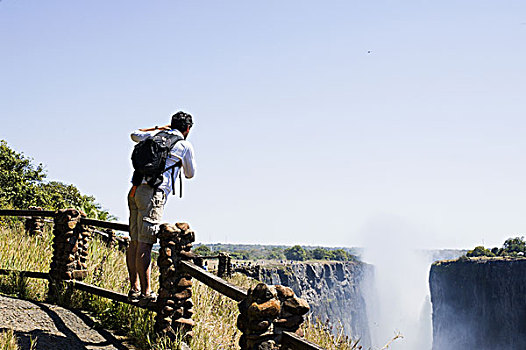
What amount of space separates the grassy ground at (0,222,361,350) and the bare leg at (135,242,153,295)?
43 centimetres

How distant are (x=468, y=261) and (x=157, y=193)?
92.3 metres

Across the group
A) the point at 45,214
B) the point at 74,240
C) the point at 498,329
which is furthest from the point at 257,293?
the point at 498,329

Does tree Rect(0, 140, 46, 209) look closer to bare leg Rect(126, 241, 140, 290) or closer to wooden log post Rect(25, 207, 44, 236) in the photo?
wooden log post Rect(25, 207, 44, 236)

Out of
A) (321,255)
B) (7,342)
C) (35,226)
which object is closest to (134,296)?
(7,342)

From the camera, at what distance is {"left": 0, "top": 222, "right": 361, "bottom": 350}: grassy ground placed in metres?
5.46

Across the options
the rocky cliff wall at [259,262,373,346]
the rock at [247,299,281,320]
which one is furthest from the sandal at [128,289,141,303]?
the rocky cliff wall at [259,262,373,346]

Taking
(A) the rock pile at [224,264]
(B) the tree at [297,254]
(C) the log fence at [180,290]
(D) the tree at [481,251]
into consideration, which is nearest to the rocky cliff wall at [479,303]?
(D) the tree at [481,251]

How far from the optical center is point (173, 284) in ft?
17.2

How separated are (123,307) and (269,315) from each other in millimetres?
2969

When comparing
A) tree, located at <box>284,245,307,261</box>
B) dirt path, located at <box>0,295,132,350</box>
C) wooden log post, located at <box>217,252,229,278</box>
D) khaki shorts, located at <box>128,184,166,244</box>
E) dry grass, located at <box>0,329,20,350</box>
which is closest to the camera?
dry grass, located at <box>0,329,20,350</box>

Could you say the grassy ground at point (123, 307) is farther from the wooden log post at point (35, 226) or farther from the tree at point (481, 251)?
the tree at point (481, 251)

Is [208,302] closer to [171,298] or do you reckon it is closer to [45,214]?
[171,298]

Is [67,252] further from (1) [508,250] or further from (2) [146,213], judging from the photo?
(1) [508,250]

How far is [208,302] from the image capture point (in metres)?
7.08
